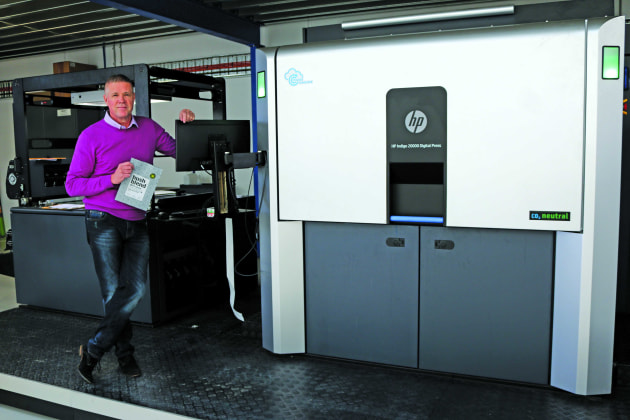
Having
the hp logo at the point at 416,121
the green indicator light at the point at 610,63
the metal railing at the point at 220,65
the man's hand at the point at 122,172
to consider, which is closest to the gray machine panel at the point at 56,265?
the man's hand at the point at 122,172

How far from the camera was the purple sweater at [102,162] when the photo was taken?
110 inches

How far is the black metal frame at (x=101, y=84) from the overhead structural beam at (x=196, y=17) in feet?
2.61

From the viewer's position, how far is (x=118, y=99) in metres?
2.86

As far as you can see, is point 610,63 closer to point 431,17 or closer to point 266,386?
point 431,17

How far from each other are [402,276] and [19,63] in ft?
29.1

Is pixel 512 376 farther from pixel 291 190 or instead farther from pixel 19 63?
pixel 19 63

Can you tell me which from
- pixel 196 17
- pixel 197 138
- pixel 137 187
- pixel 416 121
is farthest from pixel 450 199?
pixel 196 17

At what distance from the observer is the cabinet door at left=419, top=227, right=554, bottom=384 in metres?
2.71

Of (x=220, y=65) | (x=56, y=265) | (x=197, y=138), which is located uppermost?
(x=220, y=65)

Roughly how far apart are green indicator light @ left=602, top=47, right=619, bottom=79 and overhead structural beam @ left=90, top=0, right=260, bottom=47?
377 centimetres

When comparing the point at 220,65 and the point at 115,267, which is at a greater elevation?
the point at 220,65

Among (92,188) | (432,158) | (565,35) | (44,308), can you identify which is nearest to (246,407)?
(92,188)

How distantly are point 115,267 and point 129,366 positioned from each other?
21.9 inches

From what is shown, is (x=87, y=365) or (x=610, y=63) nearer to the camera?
(x=610, y=63)
